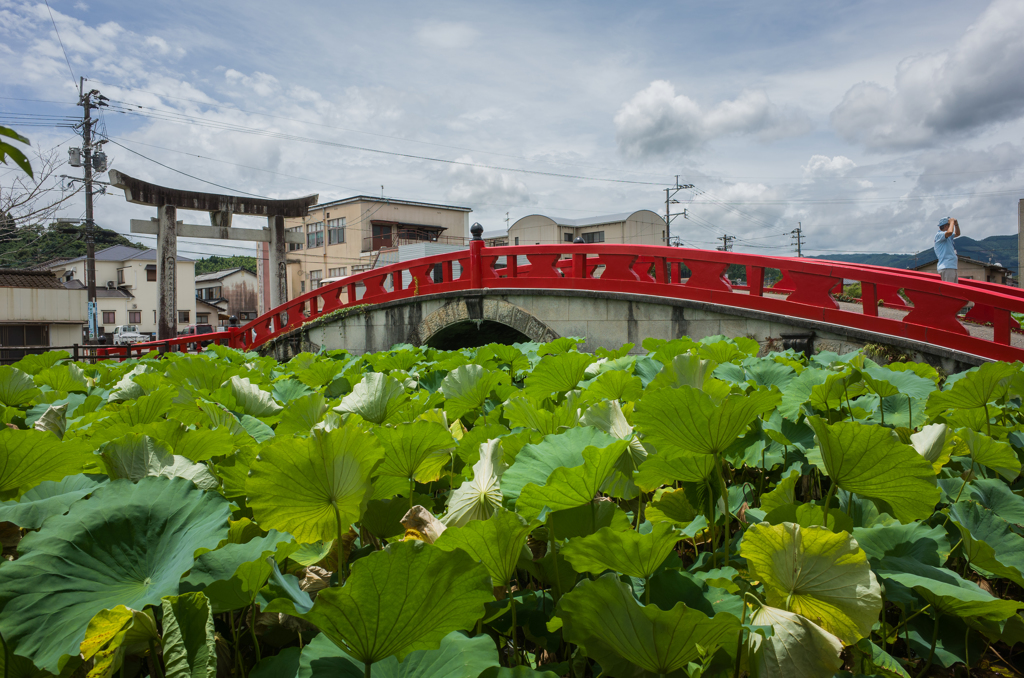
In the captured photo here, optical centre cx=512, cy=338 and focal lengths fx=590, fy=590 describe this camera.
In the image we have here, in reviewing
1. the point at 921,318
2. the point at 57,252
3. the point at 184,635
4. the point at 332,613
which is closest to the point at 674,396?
the point at 332,613

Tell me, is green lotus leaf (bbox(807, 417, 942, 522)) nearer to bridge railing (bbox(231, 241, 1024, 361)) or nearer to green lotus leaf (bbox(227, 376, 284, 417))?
green lotus leaf (bbox(227, 376, 284, 417))

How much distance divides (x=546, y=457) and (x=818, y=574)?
1.16 ft

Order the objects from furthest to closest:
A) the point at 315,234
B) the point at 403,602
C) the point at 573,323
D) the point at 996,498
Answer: the point at 315,234
the point at 573,323
the point at 996,498
the point at 403,602

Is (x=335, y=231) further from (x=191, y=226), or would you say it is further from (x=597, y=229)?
(x=191, y=226)

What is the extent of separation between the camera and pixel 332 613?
479 millimetres

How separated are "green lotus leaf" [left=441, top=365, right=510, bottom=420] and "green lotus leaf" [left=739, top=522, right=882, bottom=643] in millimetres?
977

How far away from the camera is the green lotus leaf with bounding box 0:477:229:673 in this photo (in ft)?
1.81

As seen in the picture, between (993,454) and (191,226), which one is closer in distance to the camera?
(993,454)

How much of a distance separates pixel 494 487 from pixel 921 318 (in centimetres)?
676

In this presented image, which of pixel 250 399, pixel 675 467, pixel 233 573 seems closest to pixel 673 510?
pixel 675 467

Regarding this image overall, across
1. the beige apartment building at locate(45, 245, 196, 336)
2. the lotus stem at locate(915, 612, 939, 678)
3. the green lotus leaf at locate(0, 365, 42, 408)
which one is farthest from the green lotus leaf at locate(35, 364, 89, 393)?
the beige apartment building at locate(45, 245, 196, 336)

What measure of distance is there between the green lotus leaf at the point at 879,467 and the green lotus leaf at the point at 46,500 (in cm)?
95

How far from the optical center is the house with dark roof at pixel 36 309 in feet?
78.9

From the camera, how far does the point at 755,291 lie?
300 inches
